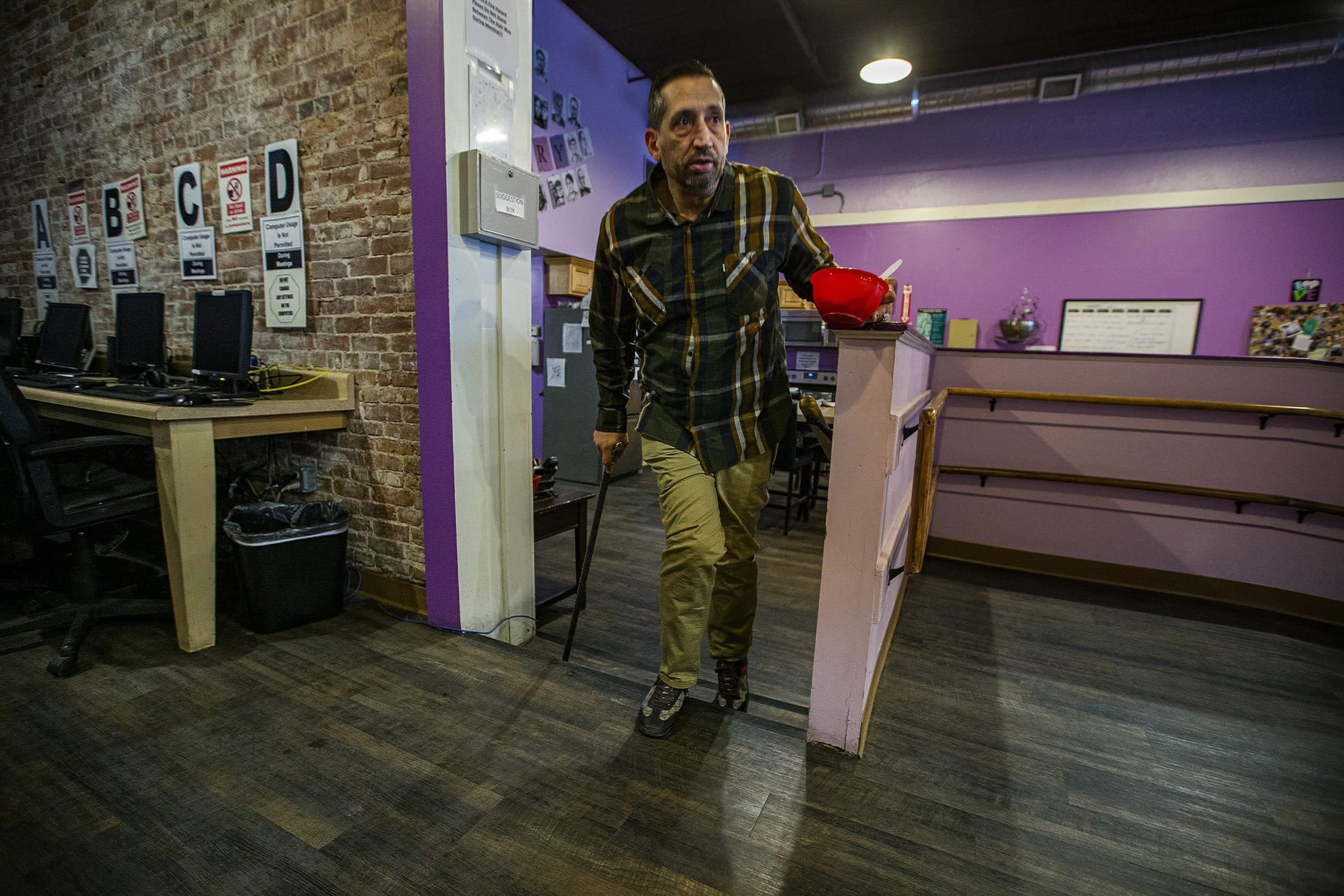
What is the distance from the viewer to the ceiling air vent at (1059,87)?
199 inches

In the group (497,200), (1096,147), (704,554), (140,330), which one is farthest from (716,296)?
(1096,147)

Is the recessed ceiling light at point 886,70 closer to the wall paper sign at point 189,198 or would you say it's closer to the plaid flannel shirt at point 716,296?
the plaid flannel shirt at point 716,296

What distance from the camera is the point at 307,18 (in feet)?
7.45

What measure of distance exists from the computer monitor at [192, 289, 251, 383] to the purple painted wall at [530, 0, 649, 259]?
2968 mm

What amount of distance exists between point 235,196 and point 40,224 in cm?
243

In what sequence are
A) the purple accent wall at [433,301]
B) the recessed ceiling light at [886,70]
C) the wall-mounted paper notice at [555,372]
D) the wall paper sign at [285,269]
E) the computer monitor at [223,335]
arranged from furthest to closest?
the wall-mounted paper notice at [555,372], the recessed ceiling light at [886,70], the wall paper sign at [285,269], the computer monitor at [223,335], the purple accent wall at [433,301]

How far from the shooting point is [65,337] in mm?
3182

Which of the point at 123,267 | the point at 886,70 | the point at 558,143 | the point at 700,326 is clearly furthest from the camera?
the point at 558,143

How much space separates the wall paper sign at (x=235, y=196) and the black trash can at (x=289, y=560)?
4.34ft

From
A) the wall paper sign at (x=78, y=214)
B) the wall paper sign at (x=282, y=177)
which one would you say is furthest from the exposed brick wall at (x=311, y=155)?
the wall paper sign at (x=78, y=214)

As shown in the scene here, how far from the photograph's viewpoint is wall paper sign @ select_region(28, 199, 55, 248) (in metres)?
3.71

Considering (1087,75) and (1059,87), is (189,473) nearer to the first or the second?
(1059,87)

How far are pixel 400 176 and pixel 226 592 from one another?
190 centimetres

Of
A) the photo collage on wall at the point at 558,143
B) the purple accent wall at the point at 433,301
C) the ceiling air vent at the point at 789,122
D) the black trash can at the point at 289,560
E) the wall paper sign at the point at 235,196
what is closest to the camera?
the purple accent wall at the point at 433,301
